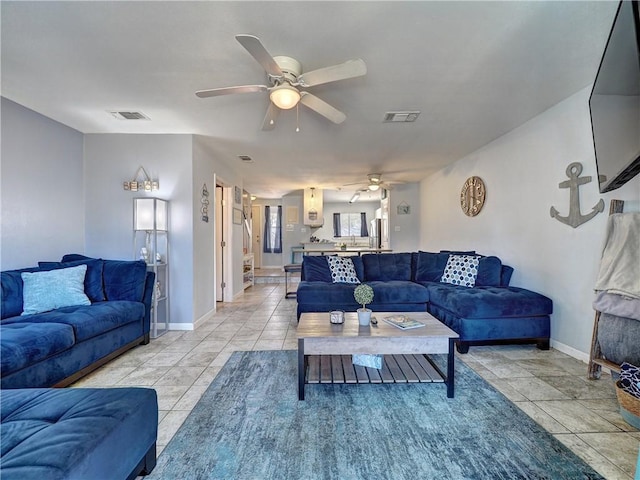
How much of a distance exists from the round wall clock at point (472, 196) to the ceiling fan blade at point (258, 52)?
3678 mm

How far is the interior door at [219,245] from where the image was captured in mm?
5527

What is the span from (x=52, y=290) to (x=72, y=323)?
0.61 m

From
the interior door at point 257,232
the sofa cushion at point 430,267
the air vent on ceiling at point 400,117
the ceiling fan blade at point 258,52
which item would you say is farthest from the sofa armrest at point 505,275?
the interior door at point 257,232

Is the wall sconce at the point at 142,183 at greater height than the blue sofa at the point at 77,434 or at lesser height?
greater

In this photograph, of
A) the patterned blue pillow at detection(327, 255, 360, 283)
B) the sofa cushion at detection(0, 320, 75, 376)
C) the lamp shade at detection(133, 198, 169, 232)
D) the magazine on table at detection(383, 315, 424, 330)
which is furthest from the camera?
the patterned blue pillow at detection(327, 255, 360, 283)

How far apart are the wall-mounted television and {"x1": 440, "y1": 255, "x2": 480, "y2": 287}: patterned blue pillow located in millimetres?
1841

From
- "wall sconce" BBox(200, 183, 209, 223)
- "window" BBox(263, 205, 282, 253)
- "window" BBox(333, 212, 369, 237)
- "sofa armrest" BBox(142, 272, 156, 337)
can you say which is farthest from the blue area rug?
"window" BBox(333, 212, 369, 237)

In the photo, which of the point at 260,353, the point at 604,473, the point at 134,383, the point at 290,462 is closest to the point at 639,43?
the point at 604,473

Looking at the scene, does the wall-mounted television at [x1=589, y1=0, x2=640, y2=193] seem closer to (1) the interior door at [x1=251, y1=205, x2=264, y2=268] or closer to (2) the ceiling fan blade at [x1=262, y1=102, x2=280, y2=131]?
(2) the ceiling fan blade at [x1=262, y1=102, x2=280, y2=131]

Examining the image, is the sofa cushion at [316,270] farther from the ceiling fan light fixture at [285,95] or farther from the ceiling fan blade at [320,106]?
the ceiling fan light fixture at [285,95]

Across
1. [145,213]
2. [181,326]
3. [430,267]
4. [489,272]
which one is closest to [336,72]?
[145,213]

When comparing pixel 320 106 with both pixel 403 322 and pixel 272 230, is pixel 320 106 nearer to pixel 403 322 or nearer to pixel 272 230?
pixel 403 322

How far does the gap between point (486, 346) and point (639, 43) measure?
111 inches

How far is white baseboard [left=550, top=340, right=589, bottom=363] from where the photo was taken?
109 inches
